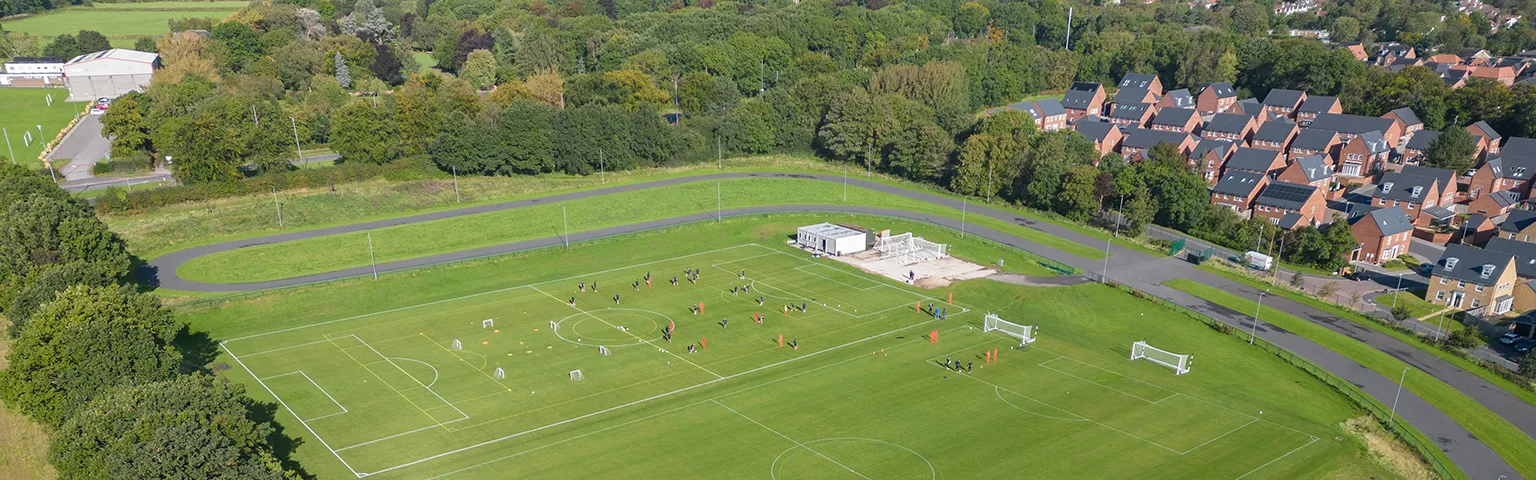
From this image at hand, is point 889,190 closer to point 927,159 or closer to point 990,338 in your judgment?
point 927,159

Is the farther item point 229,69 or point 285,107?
point 229,69

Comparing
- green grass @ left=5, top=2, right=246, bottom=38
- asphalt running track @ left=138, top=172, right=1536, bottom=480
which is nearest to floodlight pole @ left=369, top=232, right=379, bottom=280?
asphalt running track @ left=138, top=172, right=1536, bottom=480


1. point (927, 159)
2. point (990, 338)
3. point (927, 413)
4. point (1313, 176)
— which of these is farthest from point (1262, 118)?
point (927, 413)

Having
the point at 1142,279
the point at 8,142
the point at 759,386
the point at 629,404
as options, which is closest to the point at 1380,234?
the point at 1142,279

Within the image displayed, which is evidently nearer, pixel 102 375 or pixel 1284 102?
pixel 102 375

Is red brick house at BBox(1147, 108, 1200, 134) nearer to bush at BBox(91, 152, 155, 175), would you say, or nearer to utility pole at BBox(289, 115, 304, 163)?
utility pole at BBox(289, 115, 304, 163)

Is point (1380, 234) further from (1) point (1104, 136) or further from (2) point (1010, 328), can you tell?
(2) point (1010, 328)

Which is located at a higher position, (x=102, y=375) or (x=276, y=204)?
(x=102, y=375)

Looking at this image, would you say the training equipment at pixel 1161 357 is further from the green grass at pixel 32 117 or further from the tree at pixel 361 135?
the green grass at pixel 32 117
